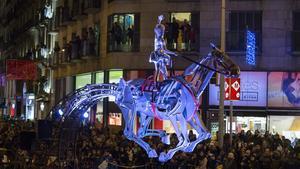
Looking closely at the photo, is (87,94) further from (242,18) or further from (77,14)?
(77,14)

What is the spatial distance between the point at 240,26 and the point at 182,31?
132 inches

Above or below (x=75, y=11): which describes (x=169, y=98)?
below

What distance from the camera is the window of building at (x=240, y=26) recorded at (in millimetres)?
35469

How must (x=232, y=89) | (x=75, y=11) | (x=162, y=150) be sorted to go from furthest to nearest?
1. (x=75, y=11)
2. (x=232, y=89)
3. (x=162, y=150)

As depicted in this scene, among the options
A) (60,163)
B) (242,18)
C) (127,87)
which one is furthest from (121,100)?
(242,18)

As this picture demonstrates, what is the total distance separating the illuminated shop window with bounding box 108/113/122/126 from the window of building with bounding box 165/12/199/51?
18.6ft

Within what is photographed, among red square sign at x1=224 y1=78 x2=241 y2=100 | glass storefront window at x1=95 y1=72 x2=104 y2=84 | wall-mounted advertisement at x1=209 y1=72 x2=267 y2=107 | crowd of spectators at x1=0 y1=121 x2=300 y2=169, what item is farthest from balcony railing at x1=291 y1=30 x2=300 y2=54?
glass storefront window at x1=95 y1=72 x2=104 y2=84

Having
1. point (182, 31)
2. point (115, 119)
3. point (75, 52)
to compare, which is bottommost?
point (115, 119)

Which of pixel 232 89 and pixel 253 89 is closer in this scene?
pixel 232 89

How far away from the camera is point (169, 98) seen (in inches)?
720

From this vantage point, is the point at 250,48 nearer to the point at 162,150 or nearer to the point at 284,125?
the point at 284,125

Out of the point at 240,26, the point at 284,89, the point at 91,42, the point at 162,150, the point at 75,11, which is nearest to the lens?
the point at 162,150

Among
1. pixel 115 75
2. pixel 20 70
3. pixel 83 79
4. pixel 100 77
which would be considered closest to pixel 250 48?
pixel 115 75

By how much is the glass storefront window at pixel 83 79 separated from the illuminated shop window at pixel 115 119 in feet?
19.0
